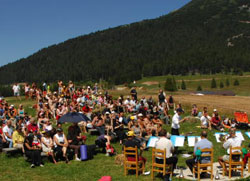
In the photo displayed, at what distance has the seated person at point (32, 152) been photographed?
35.6 feet

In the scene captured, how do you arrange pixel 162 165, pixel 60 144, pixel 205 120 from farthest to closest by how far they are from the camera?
pixel 205 120, pixel 60 144, pixel 162 165

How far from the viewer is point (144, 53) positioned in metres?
199

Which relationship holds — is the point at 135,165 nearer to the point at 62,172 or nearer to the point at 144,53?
the point at 62,172

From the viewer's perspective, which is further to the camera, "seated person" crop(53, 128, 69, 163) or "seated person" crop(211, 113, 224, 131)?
"seated person" crop(211, 113, 224, 131)

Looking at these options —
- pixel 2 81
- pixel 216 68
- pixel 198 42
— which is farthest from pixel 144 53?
pixel 2 81

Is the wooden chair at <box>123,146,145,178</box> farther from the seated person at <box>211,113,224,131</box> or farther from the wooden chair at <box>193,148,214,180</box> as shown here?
the seated person at <box>211,113,224,131</box>

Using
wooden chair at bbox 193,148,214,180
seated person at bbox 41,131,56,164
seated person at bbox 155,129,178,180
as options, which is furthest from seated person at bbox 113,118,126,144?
wooden chair at bbox 193,148,214,180

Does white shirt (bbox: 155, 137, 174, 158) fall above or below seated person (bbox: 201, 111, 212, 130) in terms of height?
above

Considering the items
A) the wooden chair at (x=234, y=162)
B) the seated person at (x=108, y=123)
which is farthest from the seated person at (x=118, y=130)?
the wooden chair at (x=234, y=162)

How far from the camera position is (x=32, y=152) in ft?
35.6

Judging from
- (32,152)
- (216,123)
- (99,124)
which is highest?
(99,124)

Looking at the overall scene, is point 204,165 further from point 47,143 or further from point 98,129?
point 98,129

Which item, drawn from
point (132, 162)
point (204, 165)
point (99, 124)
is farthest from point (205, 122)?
point (132, 162)

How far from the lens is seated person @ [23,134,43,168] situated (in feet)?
35.6
